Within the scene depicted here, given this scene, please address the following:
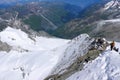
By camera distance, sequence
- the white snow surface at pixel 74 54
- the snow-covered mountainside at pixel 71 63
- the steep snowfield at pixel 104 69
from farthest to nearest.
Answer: the white snow surface at pixel 74 54
the snow-covered mountainside at pixel 71 63
the steep snowfield at pixel 104 69

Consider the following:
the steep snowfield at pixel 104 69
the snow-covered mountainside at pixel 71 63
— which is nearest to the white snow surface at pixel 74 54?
the snow-covered mountainside at pixel 71 63

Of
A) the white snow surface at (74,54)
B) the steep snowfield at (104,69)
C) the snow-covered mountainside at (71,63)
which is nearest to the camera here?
the steep snowfield at (104,69)

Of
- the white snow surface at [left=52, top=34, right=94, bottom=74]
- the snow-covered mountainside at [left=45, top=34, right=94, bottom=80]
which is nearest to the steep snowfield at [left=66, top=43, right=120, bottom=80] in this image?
the snow-covered mountainside at [left=45, top=34, right=94, bottom=80]

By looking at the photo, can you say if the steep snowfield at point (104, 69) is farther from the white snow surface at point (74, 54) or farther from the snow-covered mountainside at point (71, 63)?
the white snow surface at point (74, 54)

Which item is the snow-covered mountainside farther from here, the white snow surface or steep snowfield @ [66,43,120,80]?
steep snowfield @ [66,43,120,80]

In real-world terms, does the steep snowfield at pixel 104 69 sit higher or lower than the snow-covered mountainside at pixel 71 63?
higher

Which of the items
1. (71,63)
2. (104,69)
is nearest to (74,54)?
(71,63)

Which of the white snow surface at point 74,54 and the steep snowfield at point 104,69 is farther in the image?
the white snow surface at point 74,54

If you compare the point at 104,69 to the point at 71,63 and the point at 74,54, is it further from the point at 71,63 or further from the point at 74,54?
the point at 74,54

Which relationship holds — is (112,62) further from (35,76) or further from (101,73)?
(35,76)
